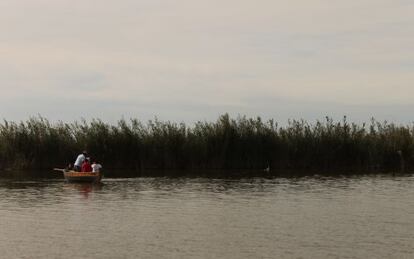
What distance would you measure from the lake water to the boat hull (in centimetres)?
187

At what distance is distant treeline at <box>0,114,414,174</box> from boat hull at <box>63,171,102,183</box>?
7977 mm

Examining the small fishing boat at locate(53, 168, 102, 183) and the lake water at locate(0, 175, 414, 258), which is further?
the small fishing boat at locate(53, 168, 102, 183)

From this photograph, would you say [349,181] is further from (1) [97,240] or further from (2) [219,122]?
(1) [97,240]

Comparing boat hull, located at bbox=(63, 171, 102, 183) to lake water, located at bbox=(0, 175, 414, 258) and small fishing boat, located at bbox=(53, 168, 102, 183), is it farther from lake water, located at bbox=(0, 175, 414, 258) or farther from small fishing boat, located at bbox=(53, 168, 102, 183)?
lake water, located at bbox=(0, 175, 414, 258)

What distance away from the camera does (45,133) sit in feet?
132

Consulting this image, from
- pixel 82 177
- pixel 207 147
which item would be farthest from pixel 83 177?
pixel 207 147

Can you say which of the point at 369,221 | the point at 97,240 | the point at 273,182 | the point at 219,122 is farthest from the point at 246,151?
the point at 97,240

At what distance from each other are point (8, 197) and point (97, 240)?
10.4 metres

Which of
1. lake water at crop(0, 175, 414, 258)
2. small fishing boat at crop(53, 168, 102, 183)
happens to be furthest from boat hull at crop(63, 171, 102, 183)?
lake water at crop(0, 175, 414, 258)

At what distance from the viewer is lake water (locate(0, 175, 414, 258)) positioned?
14.2 metres

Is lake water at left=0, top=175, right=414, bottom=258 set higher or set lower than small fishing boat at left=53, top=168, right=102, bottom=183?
lower

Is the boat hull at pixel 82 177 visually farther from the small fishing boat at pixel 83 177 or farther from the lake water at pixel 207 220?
the lake water at pixel 207 220

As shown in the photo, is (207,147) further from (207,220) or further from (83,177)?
(207,220)

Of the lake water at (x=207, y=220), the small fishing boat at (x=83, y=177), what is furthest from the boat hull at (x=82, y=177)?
the lake water at (x=207, y=220)
